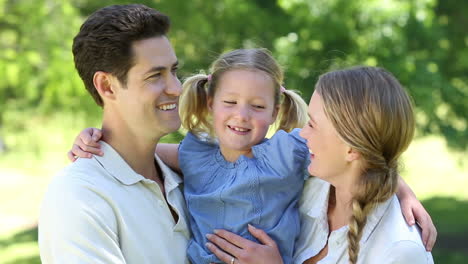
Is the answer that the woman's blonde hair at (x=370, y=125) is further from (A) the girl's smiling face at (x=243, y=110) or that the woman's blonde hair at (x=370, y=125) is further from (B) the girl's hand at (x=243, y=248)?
(A) the girl's smiling face at (x=243, y=110)

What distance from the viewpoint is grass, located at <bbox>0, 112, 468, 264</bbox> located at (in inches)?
306

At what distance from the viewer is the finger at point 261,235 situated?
9.32ft

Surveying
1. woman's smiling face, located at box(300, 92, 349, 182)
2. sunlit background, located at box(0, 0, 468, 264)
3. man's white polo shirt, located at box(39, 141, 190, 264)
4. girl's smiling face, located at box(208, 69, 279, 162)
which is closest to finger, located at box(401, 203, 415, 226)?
woman's smiling face, located at box(300, 92, 349, 182)

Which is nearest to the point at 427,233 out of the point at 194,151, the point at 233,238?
the point at 233,238

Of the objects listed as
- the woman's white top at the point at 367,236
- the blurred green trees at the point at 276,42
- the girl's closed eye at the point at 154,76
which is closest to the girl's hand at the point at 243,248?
the woman's white top at the point at 367,236

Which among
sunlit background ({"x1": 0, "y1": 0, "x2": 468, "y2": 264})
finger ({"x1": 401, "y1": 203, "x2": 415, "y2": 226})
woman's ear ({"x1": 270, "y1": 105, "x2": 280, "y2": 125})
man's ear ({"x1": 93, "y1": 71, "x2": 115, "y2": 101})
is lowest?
sunlit background ({"x1": 0, "y1": 0, "x2": 468, "y2": 264})

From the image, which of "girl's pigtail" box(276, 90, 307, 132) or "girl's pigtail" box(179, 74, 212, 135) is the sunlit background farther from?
"girl's pigtail" box(179, 74, 212, 135)

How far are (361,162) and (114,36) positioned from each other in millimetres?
1154

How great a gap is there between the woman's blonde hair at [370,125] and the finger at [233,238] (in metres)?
0.47

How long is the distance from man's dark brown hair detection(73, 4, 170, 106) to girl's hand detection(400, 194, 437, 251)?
1289 mm

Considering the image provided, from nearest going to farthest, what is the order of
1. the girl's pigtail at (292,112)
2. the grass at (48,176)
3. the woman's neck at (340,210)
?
the woman's neck at (340,210)
the girl's pigtail at (292,112)
the grass at (48,176)

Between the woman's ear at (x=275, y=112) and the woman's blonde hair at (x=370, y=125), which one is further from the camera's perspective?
the woman's ear at (x=275, y=112)

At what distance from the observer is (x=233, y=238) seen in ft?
9.37

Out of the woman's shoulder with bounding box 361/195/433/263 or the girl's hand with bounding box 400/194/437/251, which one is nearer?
the woman's shoulder with bounding box 361/195/433/263
